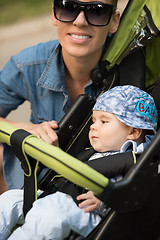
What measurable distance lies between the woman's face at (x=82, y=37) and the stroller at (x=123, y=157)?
3.5 inches

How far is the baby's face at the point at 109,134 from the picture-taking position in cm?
221

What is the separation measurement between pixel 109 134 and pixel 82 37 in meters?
0.58

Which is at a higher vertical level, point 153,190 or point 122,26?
point 122,26

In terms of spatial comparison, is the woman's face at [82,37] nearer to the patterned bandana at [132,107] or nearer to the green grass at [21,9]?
the patterned bandana at [132,107]

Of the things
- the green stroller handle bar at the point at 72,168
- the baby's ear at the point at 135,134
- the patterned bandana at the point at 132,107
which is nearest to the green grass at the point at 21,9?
the patterned bandana at the point at 132,107

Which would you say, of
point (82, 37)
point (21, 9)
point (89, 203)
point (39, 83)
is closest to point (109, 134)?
point (89, 203)

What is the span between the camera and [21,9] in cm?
820

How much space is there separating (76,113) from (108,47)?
435 mm

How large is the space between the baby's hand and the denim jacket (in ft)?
2.72

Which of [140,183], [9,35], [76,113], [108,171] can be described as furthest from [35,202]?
[9,35]

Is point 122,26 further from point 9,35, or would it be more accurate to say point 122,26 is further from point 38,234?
point 9,35

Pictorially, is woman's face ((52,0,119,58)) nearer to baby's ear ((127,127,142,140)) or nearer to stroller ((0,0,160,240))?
stroller ((0,0,160,240))

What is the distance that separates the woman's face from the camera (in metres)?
2.47

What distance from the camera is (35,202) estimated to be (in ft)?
6.29
